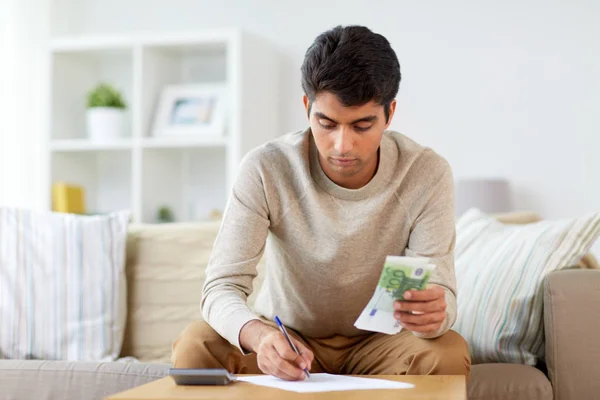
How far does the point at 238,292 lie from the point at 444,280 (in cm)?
45

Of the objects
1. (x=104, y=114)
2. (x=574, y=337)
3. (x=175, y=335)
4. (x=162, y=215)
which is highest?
(x=104, y=114)

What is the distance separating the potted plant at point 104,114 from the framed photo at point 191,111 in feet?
0.63

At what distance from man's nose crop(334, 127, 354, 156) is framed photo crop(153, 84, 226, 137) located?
2023 millimetres

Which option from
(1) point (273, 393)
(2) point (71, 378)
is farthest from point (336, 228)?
(2) point (71, 378)

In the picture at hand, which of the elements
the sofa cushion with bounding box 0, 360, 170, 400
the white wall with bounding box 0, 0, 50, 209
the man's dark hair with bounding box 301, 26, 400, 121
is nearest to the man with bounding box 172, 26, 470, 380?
the man's dark hair with bounding box 301, 26, 400, 121

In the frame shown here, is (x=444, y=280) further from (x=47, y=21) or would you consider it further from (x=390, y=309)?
(x=47, y=21)

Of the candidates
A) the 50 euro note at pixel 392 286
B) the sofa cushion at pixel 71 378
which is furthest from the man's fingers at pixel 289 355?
the sofa cushion at pixel 71 378

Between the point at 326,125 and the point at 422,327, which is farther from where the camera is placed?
the point at 326,125

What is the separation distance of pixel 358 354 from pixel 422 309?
397 millimetres

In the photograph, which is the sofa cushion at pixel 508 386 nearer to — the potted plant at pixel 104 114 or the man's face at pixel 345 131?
the man's face at pixel 345 131

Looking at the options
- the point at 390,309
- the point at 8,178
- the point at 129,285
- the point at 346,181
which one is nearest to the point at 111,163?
the point at 8,178

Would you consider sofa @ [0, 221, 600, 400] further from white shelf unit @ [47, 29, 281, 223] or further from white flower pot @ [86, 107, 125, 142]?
white flower pot @ [86, 107, 125, 142]

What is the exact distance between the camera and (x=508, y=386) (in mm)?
1981

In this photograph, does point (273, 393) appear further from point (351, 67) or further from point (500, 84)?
point (500, 84)
